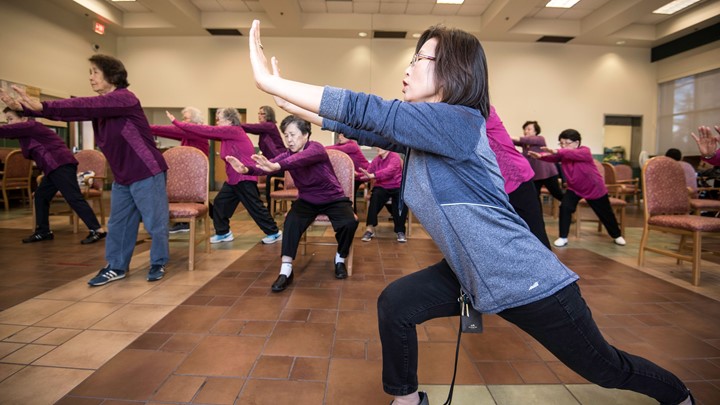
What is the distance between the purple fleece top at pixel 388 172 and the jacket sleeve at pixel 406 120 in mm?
3565

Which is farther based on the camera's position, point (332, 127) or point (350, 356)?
point (350, 356)

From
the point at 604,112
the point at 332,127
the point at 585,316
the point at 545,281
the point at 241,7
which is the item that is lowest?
the point at 585,316

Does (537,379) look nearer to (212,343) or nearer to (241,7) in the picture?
(212,343)

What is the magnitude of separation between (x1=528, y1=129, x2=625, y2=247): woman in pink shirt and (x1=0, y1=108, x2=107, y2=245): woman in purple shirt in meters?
5.06

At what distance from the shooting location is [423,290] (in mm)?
1223

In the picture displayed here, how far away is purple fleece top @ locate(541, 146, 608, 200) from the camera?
14.5ft

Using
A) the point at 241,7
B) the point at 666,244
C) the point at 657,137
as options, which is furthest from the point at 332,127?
the point at 657,137

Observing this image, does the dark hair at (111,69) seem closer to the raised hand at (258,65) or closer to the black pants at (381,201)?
the raised hand at (258,65)

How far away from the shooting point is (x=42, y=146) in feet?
13.4

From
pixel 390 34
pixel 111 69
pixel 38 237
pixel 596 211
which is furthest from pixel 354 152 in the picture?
pixel 390 34

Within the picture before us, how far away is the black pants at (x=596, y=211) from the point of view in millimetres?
4570

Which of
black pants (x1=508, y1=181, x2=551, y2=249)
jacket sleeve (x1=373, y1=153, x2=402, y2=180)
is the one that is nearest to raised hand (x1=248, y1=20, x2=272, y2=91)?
black pants (x1=508, y1=181, x2=551, y2=249)

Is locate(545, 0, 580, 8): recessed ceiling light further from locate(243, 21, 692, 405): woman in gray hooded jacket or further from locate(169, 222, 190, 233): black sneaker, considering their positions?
locate(243, 21, 692, 405): woman in gray hooded jacket

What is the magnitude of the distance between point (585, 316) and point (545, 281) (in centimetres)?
18
